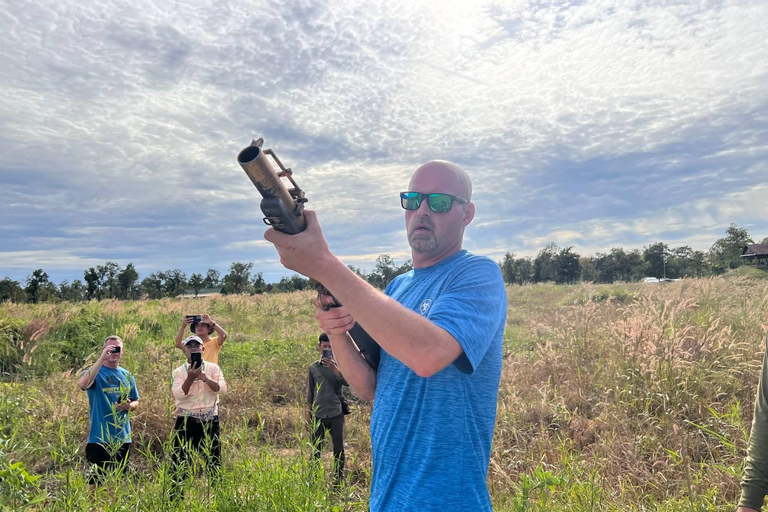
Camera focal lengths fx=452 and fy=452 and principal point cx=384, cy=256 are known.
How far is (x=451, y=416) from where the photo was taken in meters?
1.48

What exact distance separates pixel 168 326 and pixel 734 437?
13753 mm

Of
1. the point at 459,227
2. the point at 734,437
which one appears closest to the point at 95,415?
the point at 459,227

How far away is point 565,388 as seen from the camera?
6.07 m

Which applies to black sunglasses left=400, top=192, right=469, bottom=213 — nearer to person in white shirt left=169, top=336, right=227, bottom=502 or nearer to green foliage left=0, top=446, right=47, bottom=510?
green foliage left=0, top=446, right=47, bottom=510

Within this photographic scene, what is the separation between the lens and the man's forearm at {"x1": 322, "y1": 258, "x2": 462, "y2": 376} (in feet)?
4.05

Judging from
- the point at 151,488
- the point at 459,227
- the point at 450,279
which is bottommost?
the point at 151,488

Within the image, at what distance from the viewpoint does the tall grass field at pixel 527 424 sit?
9.28ft

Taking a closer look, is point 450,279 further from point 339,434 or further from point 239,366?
point 239,366

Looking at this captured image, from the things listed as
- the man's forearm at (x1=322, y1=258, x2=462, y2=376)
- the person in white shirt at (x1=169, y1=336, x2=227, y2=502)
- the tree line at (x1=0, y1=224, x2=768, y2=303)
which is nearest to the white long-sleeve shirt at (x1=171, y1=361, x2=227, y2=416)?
the person in white shirt at (x1=169, y1=336, x2=227, y2=502)

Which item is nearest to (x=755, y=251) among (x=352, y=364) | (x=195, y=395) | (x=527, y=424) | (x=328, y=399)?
(x=527, y=424)

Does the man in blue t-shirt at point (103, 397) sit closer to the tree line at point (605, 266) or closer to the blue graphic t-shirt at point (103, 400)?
the blue graphic t-shirt at point (103, 400)

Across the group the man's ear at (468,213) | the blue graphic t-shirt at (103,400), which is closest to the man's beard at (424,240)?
the man's ear at (468,213)

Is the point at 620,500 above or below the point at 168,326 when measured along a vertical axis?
below

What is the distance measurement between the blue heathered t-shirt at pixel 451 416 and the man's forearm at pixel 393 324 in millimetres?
95
